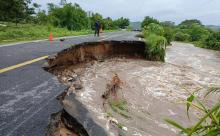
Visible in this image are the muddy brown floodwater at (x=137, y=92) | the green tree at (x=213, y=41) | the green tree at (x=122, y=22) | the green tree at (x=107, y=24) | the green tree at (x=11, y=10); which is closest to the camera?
the muddy brown floodwater at (x=137, y=92)

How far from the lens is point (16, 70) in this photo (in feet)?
22.7

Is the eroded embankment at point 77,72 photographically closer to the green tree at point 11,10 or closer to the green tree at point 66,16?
the green tree at point 11,10

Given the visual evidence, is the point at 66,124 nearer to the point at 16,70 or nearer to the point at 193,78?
the point at 16,70

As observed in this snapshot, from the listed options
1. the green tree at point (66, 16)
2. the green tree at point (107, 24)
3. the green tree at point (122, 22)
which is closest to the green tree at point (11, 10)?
the green tree at point (66, 16)

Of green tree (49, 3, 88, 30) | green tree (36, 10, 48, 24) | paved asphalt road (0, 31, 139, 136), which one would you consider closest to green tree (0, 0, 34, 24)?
green tree (36, 10, 48, 24)

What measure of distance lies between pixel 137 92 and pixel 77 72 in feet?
7.16

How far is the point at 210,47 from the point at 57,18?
21.2 metres

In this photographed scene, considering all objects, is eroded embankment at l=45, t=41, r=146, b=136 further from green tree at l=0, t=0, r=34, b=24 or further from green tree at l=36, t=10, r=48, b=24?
green tree at l=36, t=10, r=48, b=24

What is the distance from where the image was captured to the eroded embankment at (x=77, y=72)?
159 inches

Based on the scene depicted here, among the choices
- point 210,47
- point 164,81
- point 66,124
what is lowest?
point 210,47

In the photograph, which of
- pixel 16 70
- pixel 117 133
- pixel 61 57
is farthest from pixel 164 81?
pixel 117 133

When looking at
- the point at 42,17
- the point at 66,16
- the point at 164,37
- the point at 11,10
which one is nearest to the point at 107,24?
the point at 66,16

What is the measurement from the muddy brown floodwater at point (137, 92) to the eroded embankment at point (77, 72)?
0.05 m

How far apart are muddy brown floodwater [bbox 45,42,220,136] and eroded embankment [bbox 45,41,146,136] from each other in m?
0.05
